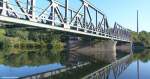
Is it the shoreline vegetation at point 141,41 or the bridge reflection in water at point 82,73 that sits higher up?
the shoreline vegetation at point 141,41

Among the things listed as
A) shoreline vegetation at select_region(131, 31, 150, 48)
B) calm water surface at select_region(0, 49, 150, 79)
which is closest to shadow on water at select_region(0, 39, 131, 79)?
calm water surface at select_region(0, 49, 150, 79)

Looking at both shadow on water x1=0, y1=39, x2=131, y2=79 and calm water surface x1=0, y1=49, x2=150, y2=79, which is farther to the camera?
calm water surface x1=0, y1=49, x2=150, y2=79

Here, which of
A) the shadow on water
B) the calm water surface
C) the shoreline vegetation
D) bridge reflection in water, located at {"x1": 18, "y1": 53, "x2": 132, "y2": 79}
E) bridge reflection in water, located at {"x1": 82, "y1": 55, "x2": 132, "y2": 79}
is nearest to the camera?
bridge reflection in water, located at {"x1": 18, "y1": 53, "x2": 132, "y2": 79}

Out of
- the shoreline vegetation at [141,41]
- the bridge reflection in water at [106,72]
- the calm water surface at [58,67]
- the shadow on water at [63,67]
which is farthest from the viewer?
the shoreline vegetation at [141,41]

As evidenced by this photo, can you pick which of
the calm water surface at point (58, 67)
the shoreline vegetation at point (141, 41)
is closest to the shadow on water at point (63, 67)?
the calm water surface at point (58, 67)

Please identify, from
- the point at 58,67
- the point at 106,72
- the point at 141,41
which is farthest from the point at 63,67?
the point at 141,41

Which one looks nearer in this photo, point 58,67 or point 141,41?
point 58,67

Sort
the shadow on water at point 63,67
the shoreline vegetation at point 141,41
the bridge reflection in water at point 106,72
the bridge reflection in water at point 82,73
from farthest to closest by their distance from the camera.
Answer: the shoreline vegetation at point 141,41 → the shadow on water at point 63,67 → the bridge reflection in water at point 106,72 → the bridge reflection in water at point 82,73

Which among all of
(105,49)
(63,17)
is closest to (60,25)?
(63,17)

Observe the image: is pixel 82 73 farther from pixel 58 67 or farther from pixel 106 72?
pixel 58 67

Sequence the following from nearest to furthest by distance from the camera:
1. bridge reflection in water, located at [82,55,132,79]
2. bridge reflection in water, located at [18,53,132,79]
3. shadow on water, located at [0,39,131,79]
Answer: bridge reflection in water, located at [18,53,132,79] < bridge reflection in water, located at [82,55,132,79] < shadow on water, located at [0,39,131,79]

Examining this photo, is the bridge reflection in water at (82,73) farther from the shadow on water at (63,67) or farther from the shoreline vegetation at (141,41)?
the shoreline vegetation at (141,41)

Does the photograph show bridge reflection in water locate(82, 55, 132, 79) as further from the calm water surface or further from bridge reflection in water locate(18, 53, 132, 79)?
the calm water surface

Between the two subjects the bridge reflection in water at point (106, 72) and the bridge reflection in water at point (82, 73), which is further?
the bridge reflection in water at point (106, 72)
